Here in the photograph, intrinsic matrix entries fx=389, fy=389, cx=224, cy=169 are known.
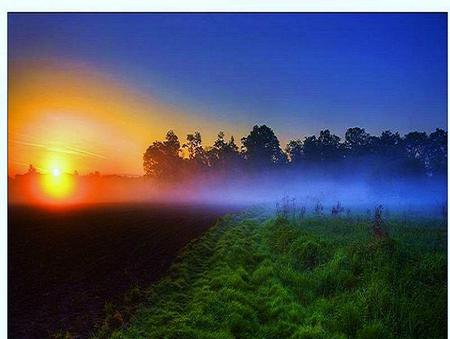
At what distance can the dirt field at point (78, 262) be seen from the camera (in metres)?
7.34

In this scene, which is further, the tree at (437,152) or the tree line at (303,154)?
the tree line at (303,154)

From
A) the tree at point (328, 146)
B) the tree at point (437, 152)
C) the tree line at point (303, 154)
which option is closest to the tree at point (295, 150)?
the tree line at point (303, 154)

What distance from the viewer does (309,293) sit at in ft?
26.0

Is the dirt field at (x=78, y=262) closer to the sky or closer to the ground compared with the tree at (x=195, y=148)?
closer to the ground

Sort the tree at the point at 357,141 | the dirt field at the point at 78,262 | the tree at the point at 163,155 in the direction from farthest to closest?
the tree at the point at 357,141 < the tree at the point at 163,155 < the dirt field at the point at 78,262

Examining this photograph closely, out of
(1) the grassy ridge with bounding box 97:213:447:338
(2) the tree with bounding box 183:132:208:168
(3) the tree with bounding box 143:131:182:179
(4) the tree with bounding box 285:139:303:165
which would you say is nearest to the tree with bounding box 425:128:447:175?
(1) the grassy ridge with bounding box 97:213:447:338

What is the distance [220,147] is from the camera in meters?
11.5

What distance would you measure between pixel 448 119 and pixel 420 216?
7.30 meters

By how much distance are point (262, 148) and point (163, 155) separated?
2.92 metres

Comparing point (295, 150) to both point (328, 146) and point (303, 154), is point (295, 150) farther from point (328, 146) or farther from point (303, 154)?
point (328, 146)

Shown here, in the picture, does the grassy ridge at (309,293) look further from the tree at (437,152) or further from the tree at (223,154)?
the tree at (223,154)

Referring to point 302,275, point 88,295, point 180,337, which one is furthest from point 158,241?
point 180,337
